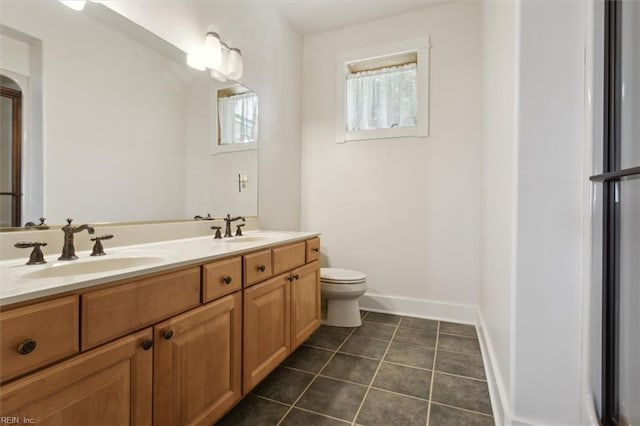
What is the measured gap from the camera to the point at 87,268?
1.07m

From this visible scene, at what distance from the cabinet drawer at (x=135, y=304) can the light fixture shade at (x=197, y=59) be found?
1340 mm

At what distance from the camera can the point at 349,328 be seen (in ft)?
7.61

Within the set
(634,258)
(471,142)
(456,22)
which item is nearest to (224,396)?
(634,258)

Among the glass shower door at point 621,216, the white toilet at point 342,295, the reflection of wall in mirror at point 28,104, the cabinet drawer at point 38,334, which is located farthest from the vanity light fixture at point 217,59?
the glass shower door at point 621,216

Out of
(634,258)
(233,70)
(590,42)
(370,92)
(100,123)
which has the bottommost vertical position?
(634,258)

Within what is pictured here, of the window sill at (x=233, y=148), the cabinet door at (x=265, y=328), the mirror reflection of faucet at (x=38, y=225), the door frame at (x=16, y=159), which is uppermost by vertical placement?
the window sill at (x=233, y=148)

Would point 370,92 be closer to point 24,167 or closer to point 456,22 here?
point 456,22

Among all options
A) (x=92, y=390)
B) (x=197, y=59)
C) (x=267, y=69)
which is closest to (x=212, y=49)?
(x=197, y=59)

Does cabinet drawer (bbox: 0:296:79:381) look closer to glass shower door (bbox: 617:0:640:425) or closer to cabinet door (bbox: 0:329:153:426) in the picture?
cabinet door (bbox: 0:329:153:426)

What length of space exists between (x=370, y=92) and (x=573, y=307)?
235 cm

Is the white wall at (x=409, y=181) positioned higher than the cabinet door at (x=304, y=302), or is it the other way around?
the white wall at (x=409, y=181)

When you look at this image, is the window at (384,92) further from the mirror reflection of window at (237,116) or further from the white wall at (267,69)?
the mirror reflection of window at (237,116)

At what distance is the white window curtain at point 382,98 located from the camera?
2.67 meters

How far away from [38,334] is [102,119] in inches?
39.9
